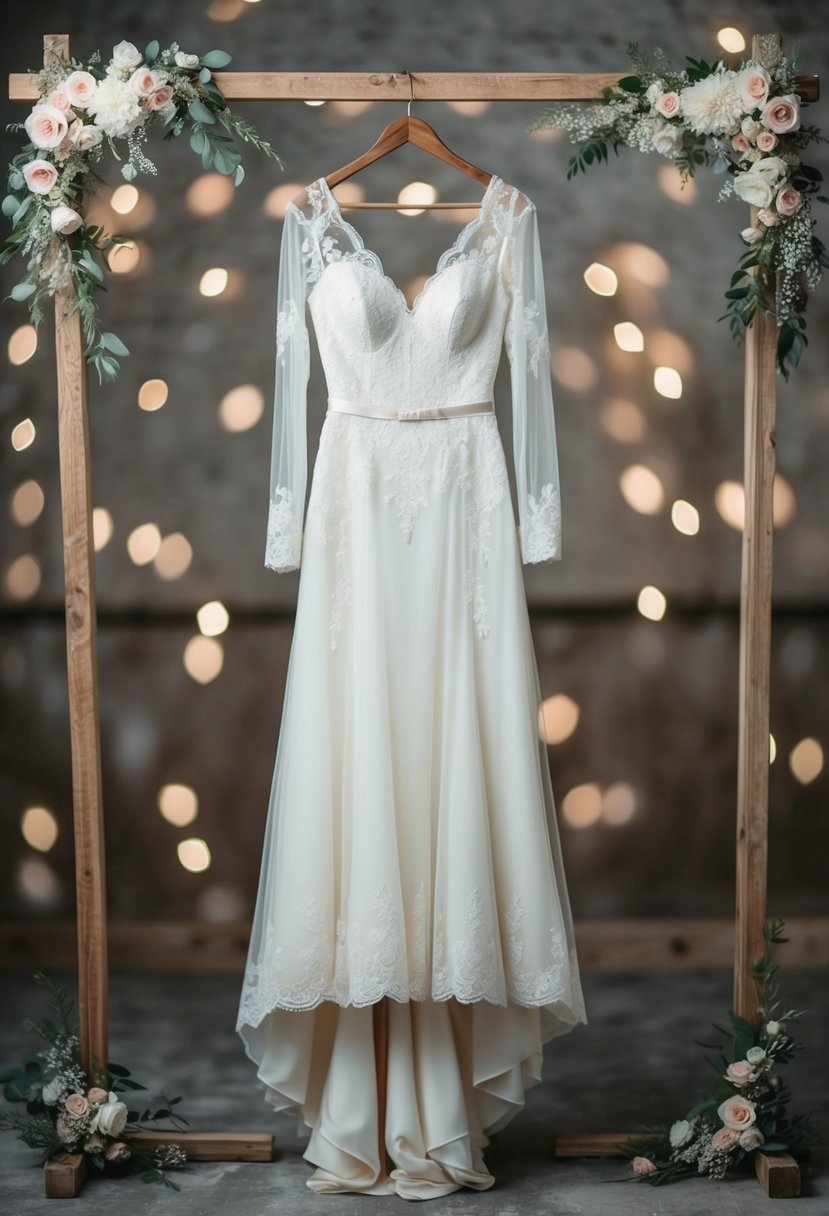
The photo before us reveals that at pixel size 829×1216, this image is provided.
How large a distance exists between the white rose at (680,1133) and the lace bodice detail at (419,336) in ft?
4.54

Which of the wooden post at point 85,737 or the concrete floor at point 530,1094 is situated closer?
the concrete floor at point 530,1094

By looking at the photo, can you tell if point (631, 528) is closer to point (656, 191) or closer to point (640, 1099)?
point (656, 191)

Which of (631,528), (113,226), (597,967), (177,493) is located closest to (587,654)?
(631,528)

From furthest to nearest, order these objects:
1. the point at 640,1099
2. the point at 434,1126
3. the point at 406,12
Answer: the point at 406,12
the point at 640,1099
the point at 434,1126

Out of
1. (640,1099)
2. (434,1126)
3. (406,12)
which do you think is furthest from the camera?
(406,12)

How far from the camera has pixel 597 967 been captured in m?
4.82

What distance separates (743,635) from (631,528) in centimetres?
154

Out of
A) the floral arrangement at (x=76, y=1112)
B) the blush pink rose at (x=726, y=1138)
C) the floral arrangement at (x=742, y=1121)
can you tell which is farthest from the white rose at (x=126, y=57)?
the blush pink rose at (x=726, y=1138)

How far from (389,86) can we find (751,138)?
0.83 m

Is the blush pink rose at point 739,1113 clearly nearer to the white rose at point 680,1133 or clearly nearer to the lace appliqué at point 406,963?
the white rose at point 680,1133

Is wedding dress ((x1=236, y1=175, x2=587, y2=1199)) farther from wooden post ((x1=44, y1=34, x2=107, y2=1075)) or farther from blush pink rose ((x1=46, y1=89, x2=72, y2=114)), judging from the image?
blush pink rose ((x1=46, y1=89, x2=72, y2=114))

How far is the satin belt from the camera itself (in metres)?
3.14

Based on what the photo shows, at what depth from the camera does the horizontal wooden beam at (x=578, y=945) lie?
4727 millimetres

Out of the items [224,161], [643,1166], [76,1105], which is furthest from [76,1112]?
[224,161]
